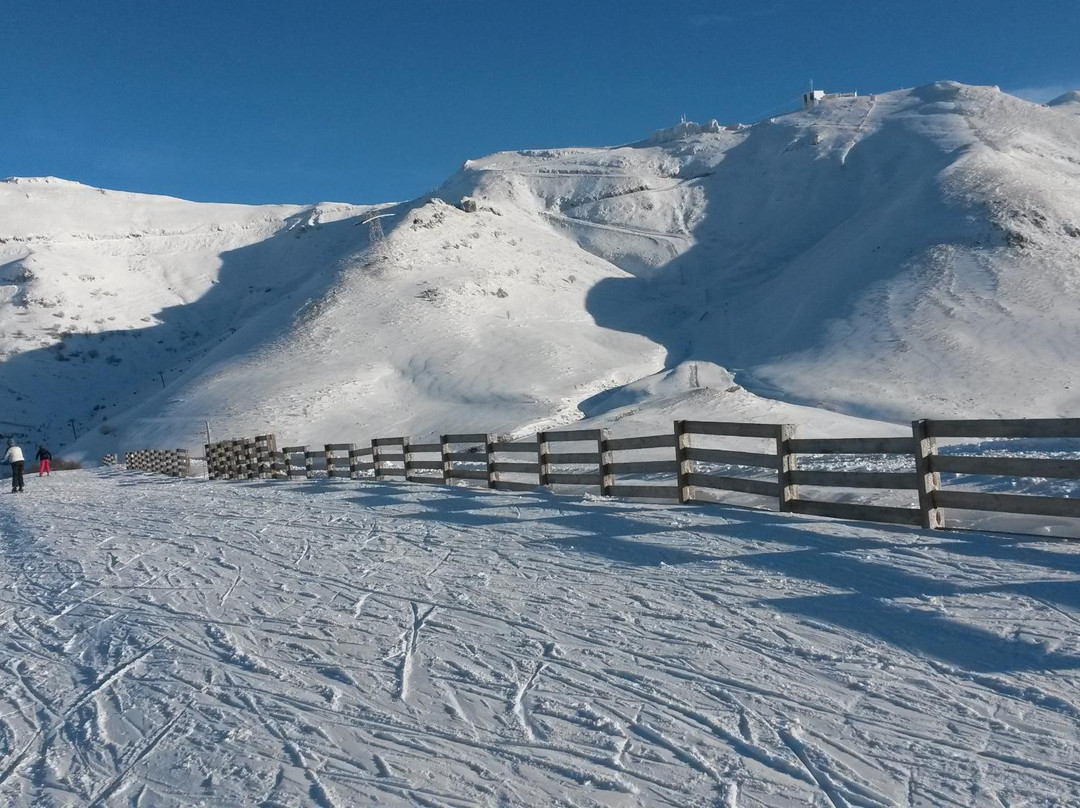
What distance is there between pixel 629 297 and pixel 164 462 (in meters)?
50.0

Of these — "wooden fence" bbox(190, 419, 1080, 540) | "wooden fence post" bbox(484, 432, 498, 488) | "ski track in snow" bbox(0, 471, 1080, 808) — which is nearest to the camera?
"ski track in snow" bbox(0, 471, 1080, 808)

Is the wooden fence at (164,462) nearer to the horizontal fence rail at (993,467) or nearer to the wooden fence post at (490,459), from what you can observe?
the wooden fence post at (490,459)

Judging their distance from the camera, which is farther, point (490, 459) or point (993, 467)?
point (490, 459)

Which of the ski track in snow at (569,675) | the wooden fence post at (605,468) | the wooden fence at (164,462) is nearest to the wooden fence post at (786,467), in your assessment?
the ski track in snow at (569,675)

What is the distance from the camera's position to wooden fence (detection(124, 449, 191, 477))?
115ft

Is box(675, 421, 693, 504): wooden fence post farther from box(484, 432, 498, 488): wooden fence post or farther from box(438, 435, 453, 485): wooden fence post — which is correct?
box(438, 435, 453, 485): wooden fence post

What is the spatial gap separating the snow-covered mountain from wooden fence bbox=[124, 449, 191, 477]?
958cm

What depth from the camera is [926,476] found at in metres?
8.56

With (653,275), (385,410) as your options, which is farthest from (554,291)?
(385,410)

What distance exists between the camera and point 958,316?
5244cm

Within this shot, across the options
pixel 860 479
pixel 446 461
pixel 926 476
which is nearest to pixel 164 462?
pixel 446 461

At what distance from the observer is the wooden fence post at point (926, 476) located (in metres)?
8.47

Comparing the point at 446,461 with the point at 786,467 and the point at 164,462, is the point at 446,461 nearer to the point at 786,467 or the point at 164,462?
the point at 786,467

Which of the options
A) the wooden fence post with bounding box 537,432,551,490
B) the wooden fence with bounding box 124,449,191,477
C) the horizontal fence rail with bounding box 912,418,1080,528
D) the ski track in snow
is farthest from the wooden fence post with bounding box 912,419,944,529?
the wooden fence with bounding box 124,449,191,477
